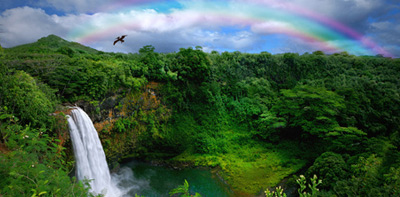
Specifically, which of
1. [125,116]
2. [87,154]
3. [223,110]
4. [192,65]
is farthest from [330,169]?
[125,116]

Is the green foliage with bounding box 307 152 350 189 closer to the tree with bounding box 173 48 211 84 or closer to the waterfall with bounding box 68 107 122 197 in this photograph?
the waterfall with bounding box 68 107 122 197

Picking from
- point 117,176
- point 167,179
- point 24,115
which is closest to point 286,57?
point 167,179

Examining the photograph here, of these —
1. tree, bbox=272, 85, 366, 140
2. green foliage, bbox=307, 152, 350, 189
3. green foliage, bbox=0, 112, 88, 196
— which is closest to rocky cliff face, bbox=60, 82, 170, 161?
green foliage, bbox=0, 112, 88, 196

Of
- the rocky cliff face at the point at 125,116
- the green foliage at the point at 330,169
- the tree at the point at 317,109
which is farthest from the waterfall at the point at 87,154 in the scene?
the tree at the point at 317,109

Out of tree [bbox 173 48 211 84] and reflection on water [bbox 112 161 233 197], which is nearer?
reflection on water [bbox 112 161 233 197]

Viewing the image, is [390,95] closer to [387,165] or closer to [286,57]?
[286,57]

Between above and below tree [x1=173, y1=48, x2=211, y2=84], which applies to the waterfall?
below

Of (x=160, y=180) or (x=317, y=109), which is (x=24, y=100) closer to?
(x=160, y=180)
